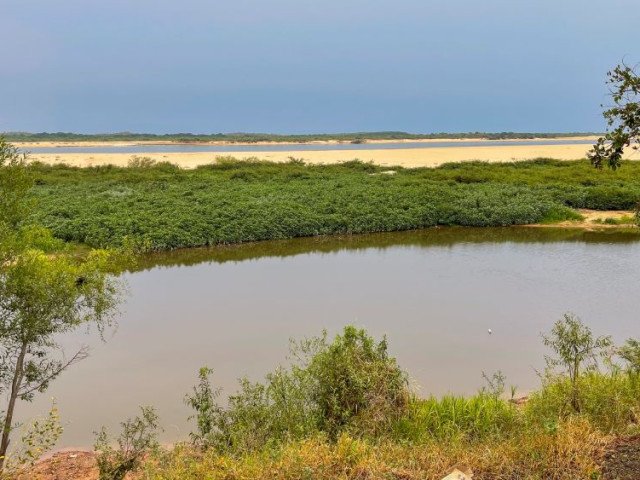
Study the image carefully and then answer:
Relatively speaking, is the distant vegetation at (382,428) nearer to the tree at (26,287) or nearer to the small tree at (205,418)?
the small tree at (205,418)

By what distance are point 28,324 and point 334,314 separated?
7.15m

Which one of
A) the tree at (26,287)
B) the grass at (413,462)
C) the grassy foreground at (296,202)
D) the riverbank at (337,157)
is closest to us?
the grass at (413,462)

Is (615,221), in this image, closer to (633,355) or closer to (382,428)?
(633,355)

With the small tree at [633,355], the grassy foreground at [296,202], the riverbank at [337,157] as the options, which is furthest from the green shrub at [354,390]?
the riverbank at [337,157]

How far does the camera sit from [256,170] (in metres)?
34.4

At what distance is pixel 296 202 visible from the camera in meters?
22.9

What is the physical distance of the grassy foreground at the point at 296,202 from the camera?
61.8 feet

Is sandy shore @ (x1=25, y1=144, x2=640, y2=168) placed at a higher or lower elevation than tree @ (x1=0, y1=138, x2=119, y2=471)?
higher

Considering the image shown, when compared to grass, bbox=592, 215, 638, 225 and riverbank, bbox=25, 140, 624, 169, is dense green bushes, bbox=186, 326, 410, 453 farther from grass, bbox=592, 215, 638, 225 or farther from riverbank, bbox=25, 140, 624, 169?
riverbank, bbox=25, 140, 624, 169

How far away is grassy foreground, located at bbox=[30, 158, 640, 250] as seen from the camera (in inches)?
741

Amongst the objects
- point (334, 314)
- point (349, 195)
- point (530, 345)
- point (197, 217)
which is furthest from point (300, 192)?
→ point (530, 345)

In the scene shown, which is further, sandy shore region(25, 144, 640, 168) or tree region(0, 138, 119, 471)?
sandy shore region(25, 144, 640, 168)

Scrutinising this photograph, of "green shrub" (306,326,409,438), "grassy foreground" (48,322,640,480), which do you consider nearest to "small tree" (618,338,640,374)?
"grassy foreground" (48,322,640,480)

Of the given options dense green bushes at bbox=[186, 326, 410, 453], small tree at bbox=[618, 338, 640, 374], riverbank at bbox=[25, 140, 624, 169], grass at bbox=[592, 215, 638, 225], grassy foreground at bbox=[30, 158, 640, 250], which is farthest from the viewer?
riverbank at bbox=[25, 140, 624, 169]
